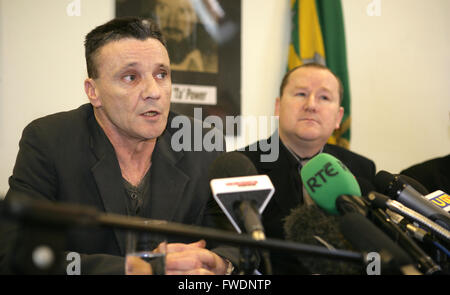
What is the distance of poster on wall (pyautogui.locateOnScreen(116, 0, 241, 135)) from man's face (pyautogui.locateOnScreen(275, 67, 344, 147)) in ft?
2.08

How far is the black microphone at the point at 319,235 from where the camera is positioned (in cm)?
102

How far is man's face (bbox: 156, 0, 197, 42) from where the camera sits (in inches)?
115

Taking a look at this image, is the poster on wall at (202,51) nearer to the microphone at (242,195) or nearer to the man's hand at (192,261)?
the man's hand at (192,261)

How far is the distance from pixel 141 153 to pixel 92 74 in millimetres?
369

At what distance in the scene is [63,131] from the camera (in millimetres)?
1729

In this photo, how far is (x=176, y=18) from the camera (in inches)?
116

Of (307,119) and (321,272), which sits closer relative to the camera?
(321,272)

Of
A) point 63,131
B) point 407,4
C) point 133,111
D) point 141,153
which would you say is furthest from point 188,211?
point 407,4

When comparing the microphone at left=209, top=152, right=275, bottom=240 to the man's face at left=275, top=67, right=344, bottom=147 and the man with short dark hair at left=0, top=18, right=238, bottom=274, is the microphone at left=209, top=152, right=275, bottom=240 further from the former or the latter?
the man's face at left=275, top=67, right=344, bottom=147

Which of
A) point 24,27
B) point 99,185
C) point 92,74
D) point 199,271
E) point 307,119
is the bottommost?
point 199,271

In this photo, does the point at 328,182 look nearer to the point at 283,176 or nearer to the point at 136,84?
the point at 136,84

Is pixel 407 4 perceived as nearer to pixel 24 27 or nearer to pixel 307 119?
pixel 307 119

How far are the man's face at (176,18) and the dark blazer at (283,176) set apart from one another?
102 centimetres

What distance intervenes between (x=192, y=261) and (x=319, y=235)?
39 cm
